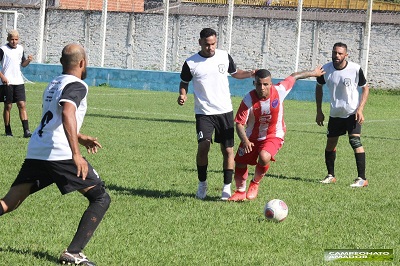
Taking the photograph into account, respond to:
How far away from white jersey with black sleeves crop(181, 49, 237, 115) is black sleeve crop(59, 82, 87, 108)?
4313mm

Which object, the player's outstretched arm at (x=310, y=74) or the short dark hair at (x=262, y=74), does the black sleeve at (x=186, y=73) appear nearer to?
the short dark hair at (x=262, y=74)

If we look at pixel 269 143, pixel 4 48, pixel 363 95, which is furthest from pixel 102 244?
pixel 4 48

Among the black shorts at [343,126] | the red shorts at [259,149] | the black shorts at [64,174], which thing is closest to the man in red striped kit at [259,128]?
the red shorts at [259,149]

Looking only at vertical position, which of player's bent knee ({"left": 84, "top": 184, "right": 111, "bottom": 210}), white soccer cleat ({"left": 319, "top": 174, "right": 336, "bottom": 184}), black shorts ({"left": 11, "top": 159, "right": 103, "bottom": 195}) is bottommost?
white soccer cleat ({"left": 319, "top": 174, "right": 336, "bottom": 184})

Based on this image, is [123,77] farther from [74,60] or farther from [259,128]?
[74,60]

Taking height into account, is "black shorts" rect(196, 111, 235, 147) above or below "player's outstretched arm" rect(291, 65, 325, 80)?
below

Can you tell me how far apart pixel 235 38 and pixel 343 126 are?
27.8 meters

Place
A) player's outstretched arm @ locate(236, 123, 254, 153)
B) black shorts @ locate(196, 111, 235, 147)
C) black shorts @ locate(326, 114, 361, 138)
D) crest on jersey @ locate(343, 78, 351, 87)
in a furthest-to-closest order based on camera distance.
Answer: black shorts @ locate(326, 114, 361, 138) < crest on jersey @ locate(343, 78, 351, 87) < black shorts @ locate(196, 111, 235, 147) < player's outstretched arm @ locate(236, 123, 254, 153)

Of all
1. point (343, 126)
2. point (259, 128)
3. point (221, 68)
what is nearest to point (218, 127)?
point (259, 128)

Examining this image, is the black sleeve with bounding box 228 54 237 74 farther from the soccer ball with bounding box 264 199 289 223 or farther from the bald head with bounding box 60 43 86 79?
the bald head with bounding box 60 43 86 79

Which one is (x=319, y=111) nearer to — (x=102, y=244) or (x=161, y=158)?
(x=161, y=158)

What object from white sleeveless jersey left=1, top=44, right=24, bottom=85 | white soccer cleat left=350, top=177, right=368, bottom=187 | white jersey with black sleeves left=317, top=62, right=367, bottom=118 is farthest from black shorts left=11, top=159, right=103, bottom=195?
white sleeveless jersey left=1, top=44, right=24, bottom=85

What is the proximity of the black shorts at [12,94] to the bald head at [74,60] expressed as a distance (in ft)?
35.9

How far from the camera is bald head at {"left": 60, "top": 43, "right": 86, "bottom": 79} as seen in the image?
Result: 6.76 metres
